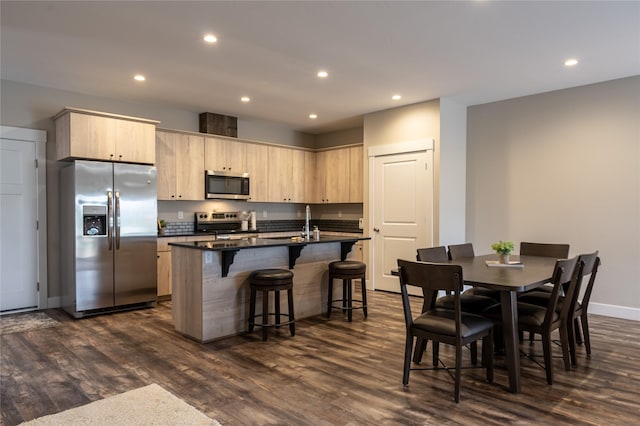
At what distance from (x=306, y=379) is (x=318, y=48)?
2.87 meters

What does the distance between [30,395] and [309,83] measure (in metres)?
3.96

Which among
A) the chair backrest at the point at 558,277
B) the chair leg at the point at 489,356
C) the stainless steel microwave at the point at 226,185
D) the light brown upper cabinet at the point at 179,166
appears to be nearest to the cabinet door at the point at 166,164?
the light brown upper cabinet at the point at 179,166

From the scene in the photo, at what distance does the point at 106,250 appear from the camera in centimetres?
498

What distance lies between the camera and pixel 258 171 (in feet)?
23.0

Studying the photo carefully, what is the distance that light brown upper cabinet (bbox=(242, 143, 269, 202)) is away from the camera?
6914 millimetres

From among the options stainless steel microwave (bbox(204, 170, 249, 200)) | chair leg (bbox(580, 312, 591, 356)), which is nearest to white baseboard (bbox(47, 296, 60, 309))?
stainless steel microwave (bbox(204, 170, 249, 200))

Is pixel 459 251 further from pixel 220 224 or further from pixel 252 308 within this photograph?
pixel 220 224

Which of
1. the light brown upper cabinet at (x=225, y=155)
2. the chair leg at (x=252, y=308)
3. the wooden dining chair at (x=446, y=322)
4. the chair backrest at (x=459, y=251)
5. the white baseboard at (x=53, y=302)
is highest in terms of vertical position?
the light brown upper cabinet at (x=225, y=155)

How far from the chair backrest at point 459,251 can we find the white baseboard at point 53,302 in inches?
186

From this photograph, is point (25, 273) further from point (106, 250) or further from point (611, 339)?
point (611, 339)

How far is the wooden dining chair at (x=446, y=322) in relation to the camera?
2605 millimetres

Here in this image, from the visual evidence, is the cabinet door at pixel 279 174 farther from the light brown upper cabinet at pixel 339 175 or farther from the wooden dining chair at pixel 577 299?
the wooden dining chair at pixel 577 299

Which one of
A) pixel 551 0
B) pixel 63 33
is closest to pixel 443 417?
pixel 551 0

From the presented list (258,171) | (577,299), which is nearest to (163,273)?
(258,171)
